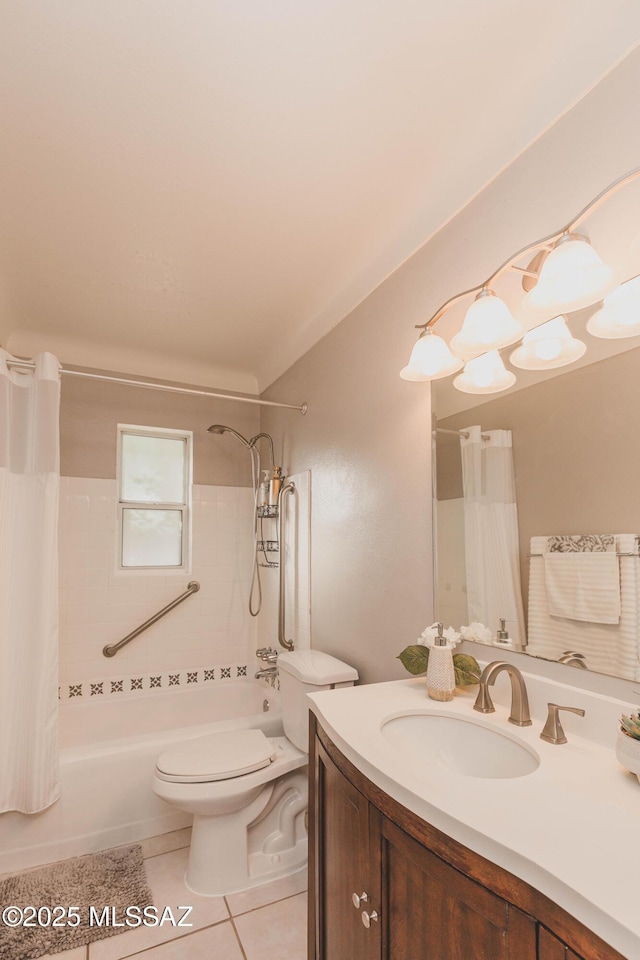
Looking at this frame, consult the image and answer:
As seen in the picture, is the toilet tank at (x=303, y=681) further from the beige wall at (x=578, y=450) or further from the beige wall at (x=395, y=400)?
the beige wall at (x=578, y=450)

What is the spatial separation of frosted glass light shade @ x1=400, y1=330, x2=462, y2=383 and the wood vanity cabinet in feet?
3.30

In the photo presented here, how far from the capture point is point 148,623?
2854 millimetres

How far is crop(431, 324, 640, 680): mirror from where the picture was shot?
99 cm

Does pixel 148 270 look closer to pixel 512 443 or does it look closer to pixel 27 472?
pixel 27 472

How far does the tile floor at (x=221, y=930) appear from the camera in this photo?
1.53 metres

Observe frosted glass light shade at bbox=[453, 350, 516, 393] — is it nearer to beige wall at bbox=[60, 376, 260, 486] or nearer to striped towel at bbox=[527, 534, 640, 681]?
striped towel at bbox=[527, 534, 640, 681]

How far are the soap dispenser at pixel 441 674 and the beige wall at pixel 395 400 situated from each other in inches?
10.7

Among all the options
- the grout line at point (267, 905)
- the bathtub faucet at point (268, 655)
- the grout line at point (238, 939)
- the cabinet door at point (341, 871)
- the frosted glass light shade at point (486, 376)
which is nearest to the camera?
the cabinet door at point (341, 871)

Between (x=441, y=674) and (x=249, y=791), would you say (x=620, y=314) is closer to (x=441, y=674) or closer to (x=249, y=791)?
(x=441, y=674)

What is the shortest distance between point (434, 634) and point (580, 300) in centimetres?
94

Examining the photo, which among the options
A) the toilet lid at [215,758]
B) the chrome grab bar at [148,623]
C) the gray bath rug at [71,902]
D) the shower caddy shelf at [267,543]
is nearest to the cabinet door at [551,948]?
the toilet lid at [215,758]

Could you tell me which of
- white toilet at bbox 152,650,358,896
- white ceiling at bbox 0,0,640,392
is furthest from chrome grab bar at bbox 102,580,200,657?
white ceiling at bbox 0,0,640,392

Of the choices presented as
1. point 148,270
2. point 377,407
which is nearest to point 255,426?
point 148,270

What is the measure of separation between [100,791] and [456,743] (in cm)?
176
